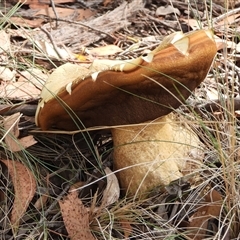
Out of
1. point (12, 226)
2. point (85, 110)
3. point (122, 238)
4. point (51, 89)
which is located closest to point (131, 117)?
point (85, 110)

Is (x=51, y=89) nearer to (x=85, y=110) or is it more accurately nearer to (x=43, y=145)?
(x=85, y=110)

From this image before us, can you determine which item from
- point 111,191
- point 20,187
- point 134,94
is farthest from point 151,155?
point 20,187

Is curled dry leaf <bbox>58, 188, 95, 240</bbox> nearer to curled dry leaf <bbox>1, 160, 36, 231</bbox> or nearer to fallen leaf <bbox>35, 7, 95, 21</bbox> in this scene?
curled dry leaf <bbox>1, 160, 36, 231</bbox>

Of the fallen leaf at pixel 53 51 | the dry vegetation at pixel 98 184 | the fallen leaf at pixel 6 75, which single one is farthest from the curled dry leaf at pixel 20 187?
the fallen leaf at pixel 53 51

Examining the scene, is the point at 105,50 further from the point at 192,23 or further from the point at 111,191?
the point at 111,191

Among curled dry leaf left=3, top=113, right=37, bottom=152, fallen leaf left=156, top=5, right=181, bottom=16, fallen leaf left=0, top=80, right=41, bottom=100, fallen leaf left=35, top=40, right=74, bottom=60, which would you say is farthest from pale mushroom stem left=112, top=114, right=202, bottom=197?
fallen leaf left=156, top=5, right=181, bottom=16
